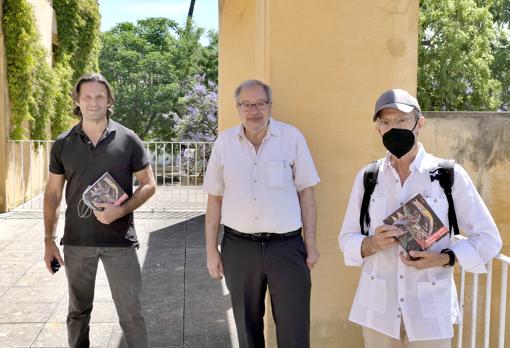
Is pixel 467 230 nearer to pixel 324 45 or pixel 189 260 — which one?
pixel 324 45

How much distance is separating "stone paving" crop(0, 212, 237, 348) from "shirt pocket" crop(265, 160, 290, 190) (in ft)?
6.03

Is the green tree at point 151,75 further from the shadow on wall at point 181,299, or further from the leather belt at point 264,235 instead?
the leather belt at point 264,235

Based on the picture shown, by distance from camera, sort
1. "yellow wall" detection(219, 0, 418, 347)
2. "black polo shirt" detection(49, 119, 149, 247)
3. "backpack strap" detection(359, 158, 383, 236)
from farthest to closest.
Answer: "yellow wall" detection(219, 0, 418, 347) → "black polo shirt" detection(49, 119, 149, 247) → "backpack strap" detection(359, 158, 383, 236)

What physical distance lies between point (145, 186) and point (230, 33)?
5.42 metres

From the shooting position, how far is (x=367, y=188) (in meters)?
2.55

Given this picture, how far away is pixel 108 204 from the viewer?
3285mm

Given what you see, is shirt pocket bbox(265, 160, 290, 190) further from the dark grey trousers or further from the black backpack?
the dark grey trousers

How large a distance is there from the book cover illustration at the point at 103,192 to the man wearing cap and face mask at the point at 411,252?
1.49 m

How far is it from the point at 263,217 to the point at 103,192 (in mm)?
978

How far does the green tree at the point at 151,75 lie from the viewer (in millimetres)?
29781

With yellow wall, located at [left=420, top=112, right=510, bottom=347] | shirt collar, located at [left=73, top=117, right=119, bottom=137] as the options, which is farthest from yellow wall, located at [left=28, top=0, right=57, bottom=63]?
yellow wall, located at [left=420, top=112, right=510, bottom=347]

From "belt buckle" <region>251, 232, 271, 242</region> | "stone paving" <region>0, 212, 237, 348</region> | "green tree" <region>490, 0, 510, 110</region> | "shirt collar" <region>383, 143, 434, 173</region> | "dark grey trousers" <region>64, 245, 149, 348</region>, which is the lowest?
"stone paving" <region>0, 212, 237, 348</region>

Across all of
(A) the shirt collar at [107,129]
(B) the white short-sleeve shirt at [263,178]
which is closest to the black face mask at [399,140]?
(B) the white short-sleeve shirt at [263,178]

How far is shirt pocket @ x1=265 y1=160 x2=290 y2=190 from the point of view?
10.3 ft
